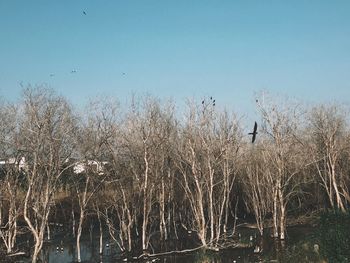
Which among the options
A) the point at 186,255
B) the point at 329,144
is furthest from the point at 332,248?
the point at 329,144

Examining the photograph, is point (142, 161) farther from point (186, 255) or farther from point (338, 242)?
point (338, 242)

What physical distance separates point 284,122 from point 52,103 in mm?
13806

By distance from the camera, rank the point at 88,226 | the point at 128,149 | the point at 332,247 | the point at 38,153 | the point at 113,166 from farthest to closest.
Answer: the point at 88,226, the point at 128,149, the point at 113,166, the point at 38,153, the point at 332,247

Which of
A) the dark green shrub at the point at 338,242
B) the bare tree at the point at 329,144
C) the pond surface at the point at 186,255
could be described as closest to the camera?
the dark green shrub at the point at 338,242

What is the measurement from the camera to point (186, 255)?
22.1m

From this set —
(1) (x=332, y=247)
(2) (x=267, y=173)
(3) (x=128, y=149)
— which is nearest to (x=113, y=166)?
(3) (x=128, y=149)

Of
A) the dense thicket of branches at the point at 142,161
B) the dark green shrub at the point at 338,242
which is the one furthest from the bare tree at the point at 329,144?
the dark green shrub at the point at 338,242

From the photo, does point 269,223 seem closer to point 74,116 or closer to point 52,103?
point 74,116

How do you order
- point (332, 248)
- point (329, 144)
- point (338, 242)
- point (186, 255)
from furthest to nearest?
point (329, 144) → point (186, 255) → point (338, 242) → point (332, 248)

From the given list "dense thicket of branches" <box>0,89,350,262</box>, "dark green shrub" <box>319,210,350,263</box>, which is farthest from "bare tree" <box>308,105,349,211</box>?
"dark green shrub" <box>319,210,350,263</box>

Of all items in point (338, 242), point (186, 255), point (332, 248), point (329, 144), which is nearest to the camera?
point (332, 248)

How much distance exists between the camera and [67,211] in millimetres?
34406

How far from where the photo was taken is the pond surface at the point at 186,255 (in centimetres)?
2033

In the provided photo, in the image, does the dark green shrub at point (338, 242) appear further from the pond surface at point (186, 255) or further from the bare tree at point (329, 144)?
the bare tree at point (329, 144)
